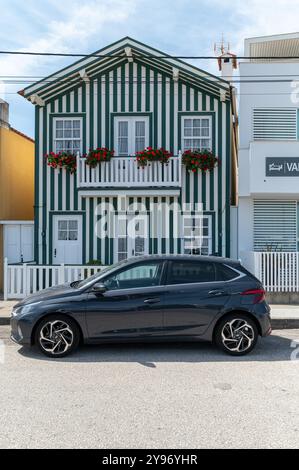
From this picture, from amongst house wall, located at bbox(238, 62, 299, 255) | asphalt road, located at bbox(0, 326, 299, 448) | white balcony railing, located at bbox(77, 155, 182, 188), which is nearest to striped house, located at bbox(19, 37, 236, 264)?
white balcony railing, located at bbox(77, 155, 182, 188)

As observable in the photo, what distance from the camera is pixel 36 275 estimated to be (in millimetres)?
12094

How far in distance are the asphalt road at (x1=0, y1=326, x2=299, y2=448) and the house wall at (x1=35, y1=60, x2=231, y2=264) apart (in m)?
6.91

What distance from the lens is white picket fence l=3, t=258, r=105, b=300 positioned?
38.3ft

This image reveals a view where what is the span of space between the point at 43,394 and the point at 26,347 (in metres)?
2.45

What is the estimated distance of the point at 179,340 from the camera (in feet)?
23.4

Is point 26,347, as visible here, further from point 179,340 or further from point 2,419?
→ point 2,419

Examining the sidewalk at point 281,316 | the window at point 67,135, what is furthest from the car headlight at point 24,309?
the window at point 67,135

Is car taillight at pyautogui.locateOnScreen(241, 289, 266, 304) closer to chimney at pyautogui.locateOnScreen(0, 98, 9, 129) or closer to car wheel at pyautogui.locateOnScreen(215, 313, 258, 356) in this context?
car wheel at pyautogui.locateOnScreen(215, 313, 258, 356)

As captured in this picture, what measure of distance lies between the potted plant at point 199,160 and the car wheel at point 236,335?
7280 millimetres

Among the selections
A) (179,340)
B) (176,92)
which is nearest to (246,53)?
(176,92)

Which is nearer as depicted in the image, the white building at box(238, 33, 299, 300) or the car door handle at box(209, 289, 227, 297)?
the car door handle at box(209, 289, 227, 297)

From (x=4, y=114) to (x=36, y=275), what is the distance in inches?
252

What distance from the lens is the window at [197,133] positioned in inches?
551

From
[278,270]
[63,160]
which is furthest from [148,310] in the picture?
[63,160]
